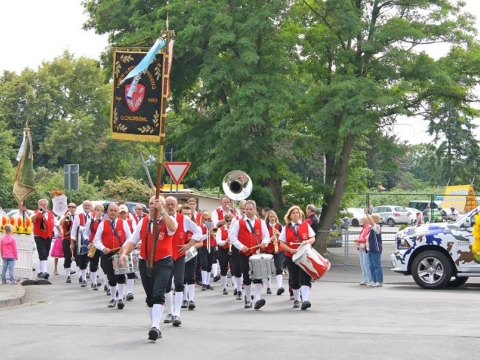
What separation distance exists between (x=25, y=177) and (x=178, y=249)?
1075cm

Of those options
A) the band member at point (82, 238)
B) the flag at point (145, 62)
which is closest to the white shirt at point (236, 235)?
the flag at point (145, 62)

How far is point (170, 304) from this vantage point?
1386 cm

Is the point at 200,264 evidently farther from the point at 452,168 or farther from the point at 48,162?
the point at 452,168

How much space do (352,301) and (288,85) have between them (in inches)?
464

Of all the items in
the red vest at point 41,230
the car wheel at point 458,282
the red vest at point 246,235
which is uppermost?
the red vest at point 41,230

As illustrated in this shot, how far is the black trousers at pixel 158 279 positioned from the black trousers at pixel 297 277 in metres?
4.49

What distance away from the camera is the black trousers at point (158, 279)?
Result: 40.4 ft

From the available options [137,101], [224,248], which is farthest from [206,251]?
[137,101]

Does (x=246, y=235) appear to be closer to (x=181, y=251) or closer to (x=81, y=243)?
(x=181, y=251)

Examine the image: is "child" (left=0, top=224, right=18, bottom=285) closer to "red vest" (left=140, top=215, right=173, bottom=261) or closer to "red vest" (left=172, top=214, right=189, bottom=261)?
"red vest" (left=172, top=214, right=189, bottom=261)

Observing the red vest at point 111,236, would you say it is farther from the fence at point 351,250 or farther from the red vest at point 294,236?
the fence at point 351,250

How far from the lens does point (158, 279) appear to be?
12414 mm

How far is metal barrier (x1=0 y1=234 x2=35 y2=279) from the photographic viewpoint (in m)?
22.6

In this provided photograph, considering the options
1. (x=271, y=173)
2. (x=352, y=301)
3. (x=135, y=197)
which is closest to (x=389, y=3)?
(x=271, y=173)
